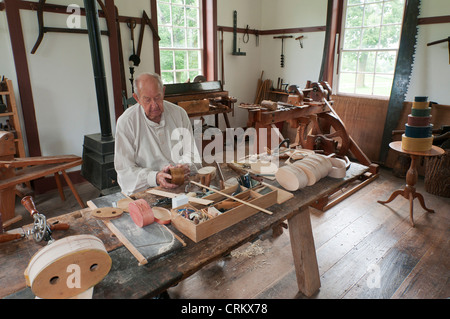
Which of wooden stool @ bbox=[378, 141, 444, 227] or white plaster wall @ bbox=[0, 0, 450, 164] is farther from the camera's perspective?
white plaster wall @ bbox=[0, 0, 450, 164]

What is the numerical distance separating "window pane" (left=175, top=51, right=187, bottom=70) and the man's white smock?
138 inches

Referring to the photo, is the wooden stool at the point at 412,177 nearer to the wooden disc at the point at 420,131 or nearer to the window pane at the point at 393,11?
the wooden disc at the point at 420,131

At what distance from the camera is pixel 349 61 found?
5.73 m

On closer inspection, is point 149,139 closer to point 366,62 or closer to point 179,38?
point 179,38

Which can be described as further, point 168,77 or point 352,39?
point 168,77

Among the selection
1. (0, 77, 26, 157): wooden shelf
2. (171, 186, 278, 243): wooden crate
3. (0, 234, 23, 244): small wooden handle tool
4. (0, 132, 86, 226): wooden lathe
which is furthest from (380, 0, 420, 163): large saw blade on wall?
(0, 77, 26, 157): wooden shelf

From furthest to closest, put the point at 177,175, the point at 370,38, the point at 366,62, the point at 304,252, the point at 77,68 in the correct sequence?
the point at 366,62 → the point at 370,38 → the point at 77,68 → the point at 304,252 → the point at 177,175

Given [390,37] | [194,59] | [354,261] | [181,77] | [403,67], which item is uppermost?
[390,37]

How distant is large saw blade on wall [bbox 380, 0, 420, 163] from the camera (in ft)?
15.2

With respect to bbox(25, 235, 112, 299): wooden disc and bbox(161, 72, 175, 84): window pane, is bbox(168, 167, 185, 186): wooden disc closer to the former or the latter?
bbox(25, 235, 112, 299): wooden disc

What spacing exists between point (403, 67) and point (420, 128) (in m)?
2.08

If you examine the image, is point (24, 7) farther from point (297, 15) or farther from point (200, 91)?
point (297, 15)

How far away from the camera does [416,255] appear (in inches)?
113

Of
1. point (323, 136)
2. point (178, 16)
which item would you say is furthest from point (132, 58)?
point (323, 136)
